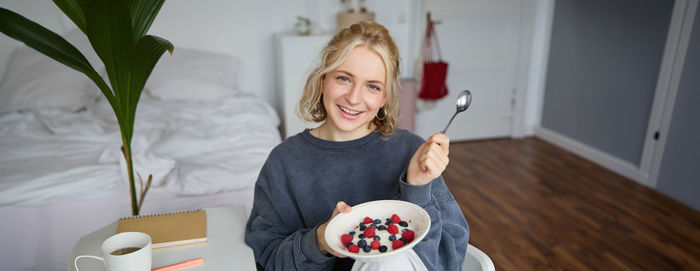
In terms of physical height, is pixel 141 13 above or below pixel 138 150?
above

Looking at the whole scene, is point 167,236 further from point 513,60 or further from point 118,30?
point 513,60

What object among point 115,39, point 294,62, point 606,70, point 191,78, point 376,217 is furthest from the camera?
point 606,70

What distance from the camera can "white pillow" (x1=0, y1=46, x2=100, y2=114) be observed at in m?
2.59

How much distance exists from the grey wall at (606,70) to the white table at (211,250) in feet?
9.47

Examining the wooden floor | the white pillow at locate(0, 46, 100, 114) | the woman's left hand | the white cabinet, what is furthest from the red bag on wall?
the woman's left hand

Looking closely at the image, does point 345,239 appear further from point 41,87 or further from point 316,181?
point 41,87

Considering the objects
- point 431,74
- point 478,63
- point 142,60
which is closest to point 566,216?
point 431,74

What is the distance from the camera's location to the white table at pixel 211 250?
0.99 metres

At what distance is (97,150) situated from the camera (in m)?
2.11

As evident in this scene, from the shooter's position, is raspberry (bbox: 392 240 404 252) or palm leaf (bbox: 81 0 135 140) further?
palm leaf (bbox: 81 0 135 140)

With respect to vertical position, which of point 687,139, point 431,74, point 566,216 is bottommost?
point 566,216

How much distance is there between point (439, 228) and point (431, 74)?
109 inches

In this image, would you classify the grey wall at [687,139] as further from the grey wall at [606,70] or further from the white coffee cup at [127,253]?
the white coffee cup at [127,253]

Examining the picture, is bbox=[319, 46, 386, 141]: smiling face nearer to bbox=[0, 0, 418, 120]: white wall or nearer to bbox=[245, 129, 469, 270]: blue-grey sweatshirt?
bbox=[245, 129, 469, 270]: blue-grey sweatshirt
